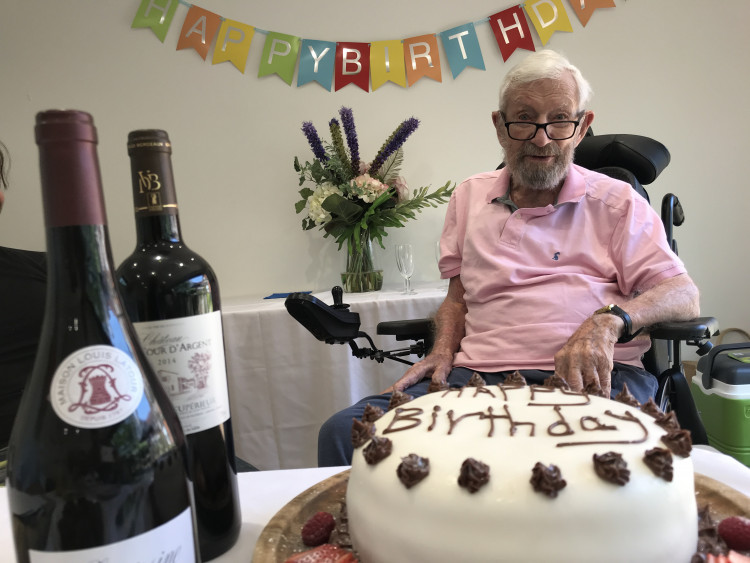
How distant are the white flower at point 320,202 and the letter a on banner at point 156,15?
1.13m

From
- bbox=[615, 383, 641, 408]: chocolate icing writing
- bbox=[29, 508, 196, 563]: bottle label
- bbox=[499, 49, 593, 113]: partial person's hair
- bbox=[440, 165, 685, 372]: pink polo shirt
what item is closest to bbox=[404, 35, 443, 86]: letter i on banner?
bbox=[499, 49, 593, 113]: partial person's hair

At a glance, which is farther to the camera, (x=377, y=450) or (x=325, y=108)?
(x=325, y=108)

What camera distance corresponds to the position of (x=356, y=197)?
2.22 metres

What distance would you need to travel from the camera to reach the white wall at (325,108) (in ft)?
8.26

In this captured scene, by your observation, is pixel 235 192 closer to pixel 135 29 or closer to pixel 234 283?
pixel 234 283

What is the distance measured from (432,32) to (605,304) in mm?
1724

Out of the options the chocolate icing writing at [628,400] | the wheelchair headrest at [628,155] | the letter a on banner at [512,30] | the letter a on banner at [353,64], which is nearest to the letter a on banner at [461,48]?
the letter a on banner at [512,30]

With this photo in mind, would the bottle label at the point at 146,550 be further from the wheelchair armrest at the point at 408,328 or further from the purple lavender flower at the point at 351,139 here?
the purple lavender flower at the point at 351,139

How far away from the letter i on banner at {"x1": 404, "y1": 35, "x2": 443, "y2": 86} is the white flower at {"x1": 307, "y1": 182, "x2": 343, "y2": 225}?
2.39 ft

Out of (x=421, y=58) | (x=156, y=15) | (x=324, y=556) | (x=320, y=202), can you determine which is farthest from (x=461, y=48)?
(x=324, y=556)

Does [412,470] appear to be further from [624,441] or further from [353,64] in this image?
[353,64]

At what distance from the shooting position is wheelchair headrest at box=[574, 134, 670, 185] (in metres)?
1.78

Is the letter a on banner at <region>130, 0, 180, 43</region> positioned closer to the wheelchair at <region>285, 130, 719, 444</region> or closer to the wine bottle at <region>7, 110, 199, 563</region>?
the wheelchair at <region>285, 130, 719, 444</region>

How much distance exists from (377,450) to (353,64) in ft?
7.75
